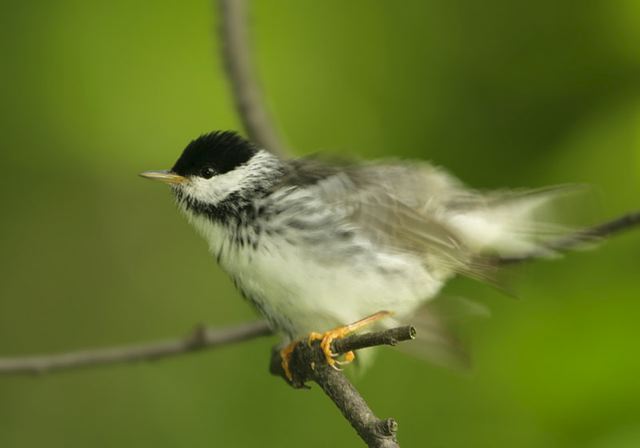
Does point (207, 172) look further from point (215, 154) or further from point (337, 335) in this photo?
point (337, 335)

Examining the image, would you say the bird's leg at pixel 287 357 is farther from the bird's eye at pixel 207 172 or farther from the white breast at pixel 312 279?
the bird's eye at pixel 207 172

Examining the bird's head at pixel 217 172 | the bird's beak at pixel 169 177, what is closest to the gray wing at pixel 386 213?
the bird's head at pixel 217 172

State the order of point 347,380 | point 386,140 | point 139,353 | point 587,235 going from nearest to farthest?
1. point 347,380
2. point 587,235
3. point 139,353
4. point 386,140

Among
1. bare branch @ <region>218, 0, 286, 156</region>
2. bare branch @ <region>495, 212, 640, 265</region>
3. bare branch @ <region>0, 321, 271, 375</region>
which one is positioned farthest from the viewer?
bare branch @ <region>218, 0, 286, 156</region>

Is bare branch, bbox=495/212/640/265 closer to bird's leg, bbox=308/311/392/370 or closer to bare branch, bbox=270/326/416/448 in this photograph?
bird's leg, bbox=308/311/392/370

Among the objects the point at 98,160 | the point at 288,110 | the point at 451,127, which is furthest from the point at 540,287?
the point at 98,160

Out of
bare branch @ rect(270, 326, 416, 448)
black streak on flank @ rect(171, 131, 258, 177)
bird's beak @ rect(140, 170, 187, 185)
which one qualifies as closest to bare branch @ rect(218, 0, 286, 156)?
black streak on flank @ rect(171, 131, 258, 177)

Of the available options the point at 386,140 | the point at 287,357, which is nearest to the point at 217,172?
the point at 287,357
